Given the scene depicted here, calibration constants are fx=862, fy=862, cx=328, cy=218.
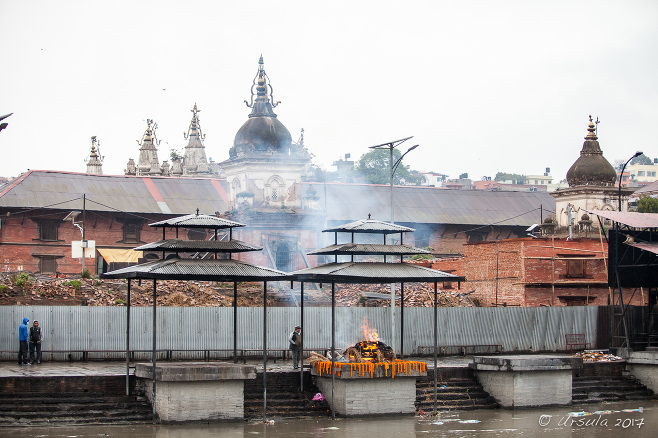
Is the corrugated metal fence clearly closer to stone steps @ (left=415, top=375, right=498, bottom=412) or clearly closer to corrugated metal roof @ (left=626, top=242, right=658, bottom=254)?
corrugated metal roof @ (left=626, top=242, right=658, bottom=254)

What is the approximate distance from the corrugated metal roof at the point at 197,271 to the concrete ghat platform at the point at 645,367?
39.0ft

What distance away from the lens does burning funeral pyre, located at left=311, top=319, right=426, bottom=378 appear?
20.3 metres

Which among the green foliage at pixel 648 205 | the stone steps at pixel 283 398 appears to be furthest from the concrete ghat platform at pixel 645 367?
the green foliage at pixel 648 205

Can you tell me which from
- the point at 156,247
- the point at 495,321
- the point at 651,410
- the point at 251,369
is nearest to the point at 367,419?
the point at 251,369

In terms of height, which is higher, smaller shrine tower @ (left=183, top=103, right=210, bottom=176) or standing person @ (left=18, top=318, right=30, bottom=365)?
smaller shrine tower @ (left=183, top=103, right=210, bottom=176)

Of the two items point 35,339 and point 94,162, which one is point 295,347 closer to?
point 35,339

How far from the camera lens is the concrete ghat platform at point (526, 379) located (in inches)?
879

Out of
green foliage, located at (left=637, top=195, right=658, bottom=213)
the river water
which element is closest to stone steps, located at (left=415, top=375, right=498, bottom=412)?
the river water

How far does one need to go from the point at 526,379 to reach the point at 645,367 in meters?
5.65

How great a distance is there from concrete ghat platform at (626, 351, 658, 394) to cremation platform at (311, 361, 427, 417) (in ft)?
28.2

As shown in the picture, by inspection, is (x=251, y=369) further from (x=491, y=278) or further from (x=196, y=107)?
(x=196, y=107)

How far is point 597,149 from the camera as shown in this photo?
1806 inches

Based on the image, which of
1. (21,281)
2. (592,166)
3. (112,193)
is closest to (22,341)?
(21,281)

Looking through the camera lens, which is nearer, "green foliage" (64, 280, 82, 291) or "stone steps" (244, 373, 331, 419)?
"stone steps" (244, 373, 331, 419)
